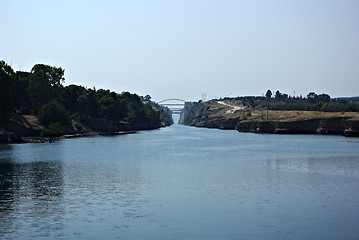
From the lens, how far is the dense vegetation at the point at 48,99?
10539 cm

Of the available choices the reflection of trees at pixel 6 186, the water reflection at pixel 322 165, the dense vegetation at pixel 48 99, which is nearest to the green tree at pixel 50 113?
the dense vegetation at pixel 48 99

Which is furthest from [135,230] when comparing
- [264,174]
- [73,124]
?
[73,124]

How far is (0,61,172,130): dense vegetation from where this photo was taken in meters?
105

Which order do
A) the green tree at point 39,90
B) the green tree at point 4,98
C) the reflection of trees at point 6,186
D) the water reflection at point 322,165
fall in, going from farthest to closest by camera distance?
the green tree at point 39,90
the green tree at point 4,98
the water reflection at point 322,165
the reflection of trees at point 6,186

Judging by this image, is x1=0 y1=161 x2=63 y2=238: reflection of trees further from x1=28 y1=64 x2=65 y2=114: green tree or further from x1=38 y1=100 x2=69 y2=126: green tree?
x1=28 y1=64 x2=65 y2=114: green tree

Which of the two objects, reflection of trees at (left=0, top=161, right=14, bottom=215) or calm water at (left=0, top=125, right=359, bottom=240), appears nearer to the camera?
calm water at (left=0, top=125, right=359, bottom=240)

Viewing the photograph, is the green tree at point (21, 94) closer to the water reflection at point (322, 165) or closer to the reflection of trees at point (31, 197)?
the reflection of trees at point (31, 197)

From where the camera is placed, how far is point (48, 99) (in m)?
149

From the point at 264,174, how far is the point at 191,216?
26048 millimetres

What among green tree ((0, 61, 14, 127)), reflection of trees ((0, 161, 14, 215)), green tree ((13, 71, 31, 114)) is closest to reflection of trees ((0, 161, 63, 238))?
reflection of trees ((0, 161, 14, 215))

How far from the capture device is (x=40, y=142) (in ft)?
358

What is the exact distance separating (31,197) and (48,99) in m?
115

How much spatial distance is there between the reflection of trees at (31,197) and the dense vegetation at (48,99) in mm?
47828

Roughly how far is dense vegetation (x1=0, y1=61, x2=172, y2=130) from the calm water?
44691 millimetres
